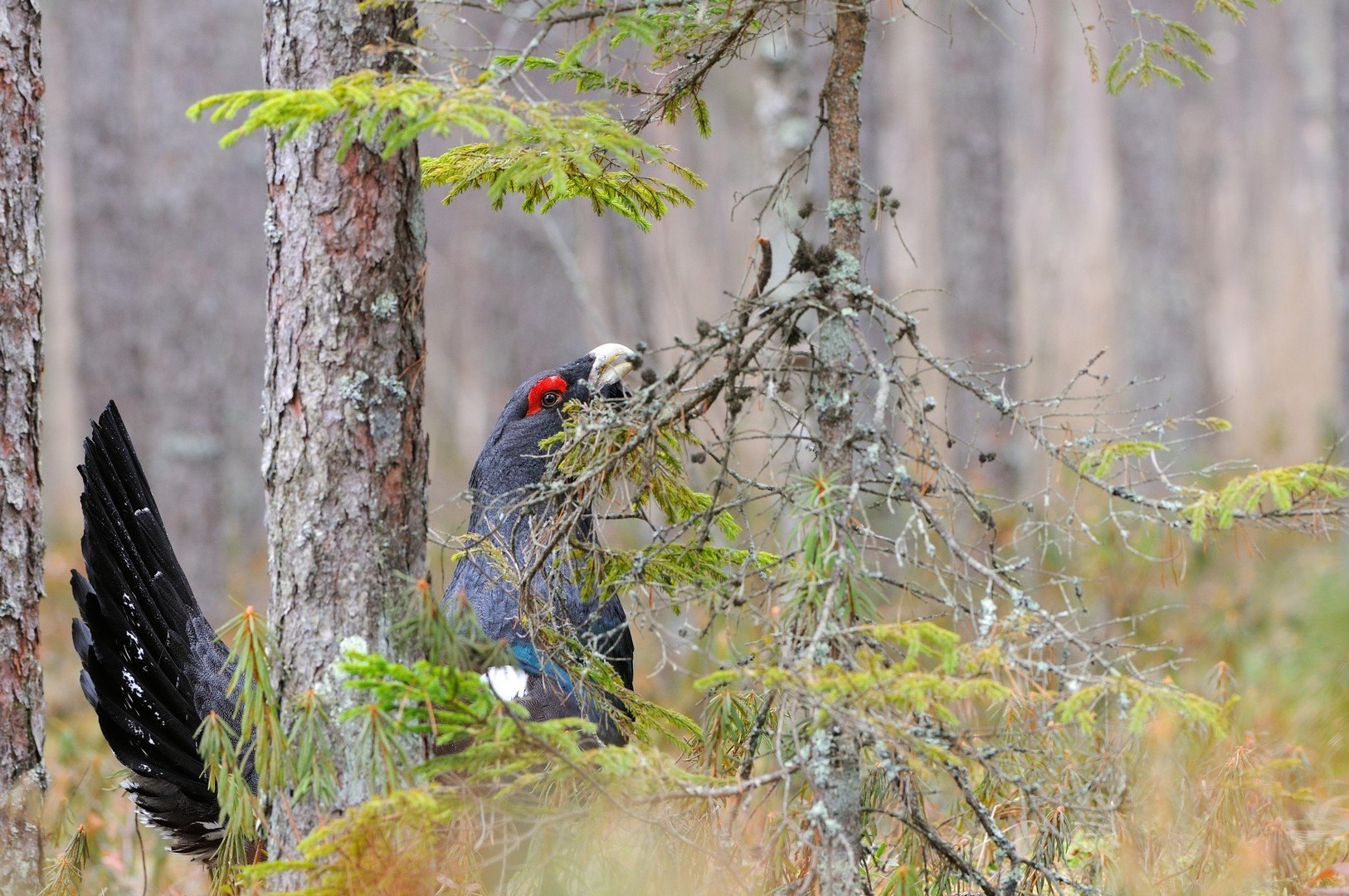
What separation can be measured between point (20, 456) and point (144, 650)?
2.40 feet

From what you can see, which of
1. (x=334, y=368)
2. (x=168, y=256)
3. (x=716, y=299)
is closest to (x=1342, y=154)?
(x=334, y=368)

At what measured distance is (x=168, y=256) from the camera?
9867 mm

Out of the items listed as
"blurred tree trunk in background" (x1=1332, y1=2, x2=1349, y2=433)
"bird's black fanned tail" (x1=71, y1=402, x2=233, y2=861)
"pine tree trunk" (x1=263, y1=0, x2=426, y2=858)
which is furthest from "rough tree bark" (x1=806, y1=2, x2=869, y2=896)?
"blurred tree trunk in background" (x1=1332, y1=2, x2=1349, y2=433)

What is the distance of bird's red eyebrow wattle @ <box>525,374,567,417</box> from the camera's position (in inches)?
137

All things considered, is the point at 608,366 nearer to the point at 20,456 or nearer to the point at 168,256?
the point at 20,456

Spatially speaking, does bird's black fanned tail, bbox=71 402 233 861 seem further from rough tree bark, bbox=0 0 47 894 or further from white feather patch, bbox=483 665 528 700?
white feather patch, bbox=483 665 528 700

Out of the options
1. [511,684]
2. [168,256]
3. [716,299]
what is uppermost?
[716,299]

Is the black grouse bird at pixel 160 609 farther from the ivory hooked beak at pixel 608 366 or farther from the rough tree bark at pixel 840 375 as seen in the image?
the rough tree bark at pixel 840 375

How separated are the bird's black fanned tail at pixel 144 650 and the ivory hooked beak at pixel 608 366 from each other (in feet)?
4.94

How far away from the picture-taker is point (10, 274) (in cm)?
353

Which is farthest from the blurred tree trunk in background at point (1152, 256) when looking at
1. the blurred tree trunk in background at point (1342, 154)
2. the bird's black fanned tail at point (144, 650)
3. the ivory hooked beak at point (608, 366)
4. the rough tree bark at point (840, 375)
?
the bird's black fanned tail at point (144, 650)

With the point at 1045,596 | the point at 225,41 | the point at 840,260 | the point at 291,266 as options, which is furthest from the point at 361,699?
the point at 225,41

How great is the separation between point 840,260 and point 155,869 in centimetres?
367

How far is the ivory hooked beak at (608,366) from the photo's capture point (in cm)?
323
